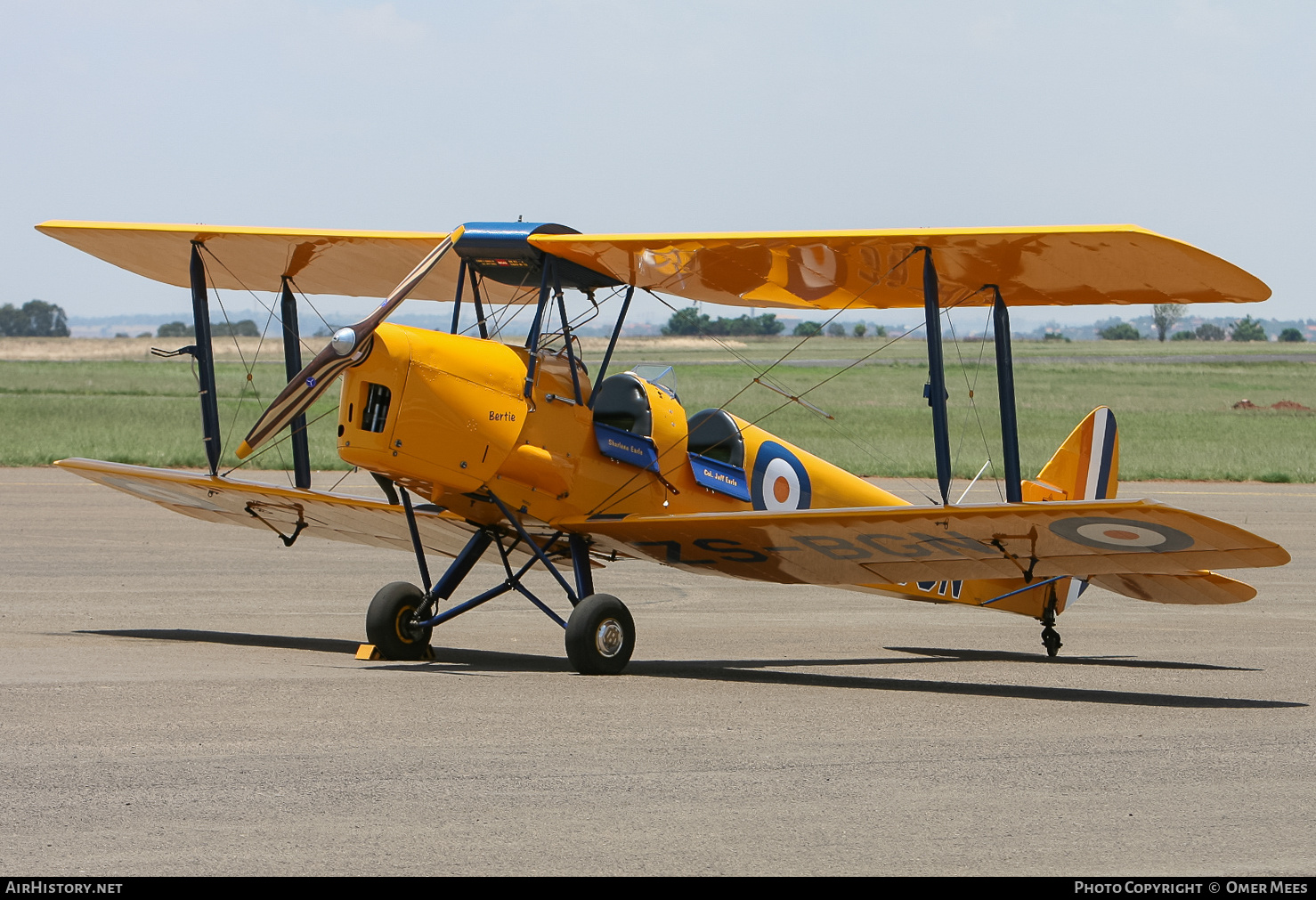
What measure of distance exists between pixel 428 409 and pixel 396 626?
209 centimetres

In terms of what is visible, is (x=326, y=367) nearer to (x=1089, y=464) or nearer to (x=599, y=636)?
(x=599, y=636)

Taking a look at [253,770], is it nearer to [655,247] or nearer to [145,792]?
[145,792]

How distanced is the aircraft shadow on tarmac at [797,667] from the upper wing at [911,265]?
2818 mm

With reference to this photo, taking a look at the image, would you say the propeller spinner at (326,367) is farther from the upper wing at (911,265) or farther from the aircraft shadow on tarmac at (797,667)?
the aircraft shadow on tarmac at (797,667)

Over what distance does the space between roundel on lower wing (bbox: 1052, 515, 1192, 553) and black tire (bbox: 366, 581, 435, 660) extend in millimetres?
4794

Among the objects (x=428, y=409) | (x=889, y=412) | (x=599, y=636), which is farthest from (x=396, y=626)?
(x=889, y=412)

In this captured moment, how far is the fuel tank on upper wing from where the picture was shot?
9531 millimetres

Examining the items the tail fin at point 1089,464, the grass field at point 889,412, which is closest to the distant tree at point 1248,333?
the grass field at point 889,412

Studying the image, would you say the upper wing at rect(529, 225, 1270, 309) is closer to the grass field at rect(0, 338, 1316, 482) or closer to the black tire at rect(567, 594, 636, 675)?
the grass field at rect(0, 338, 1316, 482)

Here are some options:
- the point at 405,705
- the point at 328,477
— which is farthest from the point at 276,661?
the point at 328,477

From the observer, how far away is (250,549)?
774 inches

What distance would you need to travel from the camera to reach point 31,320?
188m

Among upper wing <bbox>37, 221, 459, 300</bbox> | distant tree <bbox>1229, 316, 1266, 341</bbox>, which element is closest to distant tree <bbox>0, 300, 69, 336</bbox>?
distant tree <bbox>1229, 316, 1266, 341</bbox>
